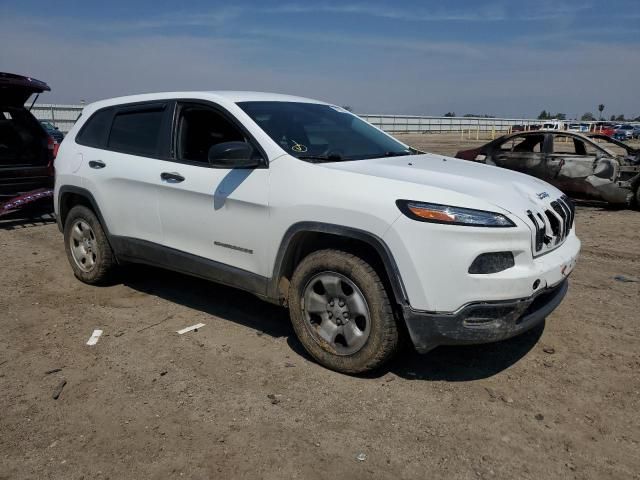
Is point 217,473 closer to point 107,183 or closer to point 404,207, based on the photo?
point 404,207

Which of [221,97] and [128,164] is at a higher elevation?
[221,97]

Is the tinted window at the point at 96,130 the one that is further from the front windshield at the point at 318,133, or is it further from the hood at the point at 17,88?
the hood at the point at 17,88

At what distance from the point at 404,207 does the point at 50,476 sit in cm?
226

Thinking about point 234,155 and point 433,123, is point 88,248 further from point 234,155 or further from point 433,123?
point 433,123

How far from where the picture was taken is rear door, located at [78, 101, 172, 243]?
14.4ft

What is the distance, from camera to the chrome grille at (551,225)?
3.17m

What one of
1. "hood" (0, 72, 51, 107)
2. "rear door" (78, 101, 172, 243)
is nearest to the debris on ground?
"rear door" (78, 101, 172, 243)

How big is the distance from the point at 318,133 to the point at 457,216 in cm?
154

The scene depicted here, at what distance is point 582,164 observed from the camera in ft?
30.7

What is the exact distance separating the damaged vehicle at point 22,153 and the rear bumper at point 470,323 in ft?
22.5

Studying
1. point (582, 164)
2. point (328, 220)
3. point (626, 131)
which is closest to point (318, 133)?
point (328, 220)

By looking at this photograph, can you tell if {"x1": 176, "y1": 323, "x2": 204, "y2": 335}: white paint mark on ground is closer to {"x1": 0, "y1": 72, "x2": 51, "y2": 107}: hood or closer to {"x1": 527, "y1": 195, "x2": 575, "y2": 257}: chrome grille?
{"x1": 527, "y1": 195, "x2": 575, "y2": 257}: chrome grille

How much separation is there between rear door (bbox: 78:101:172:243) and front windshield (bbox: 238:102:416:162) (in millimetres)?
922

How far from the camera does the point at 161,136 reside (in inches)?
172
